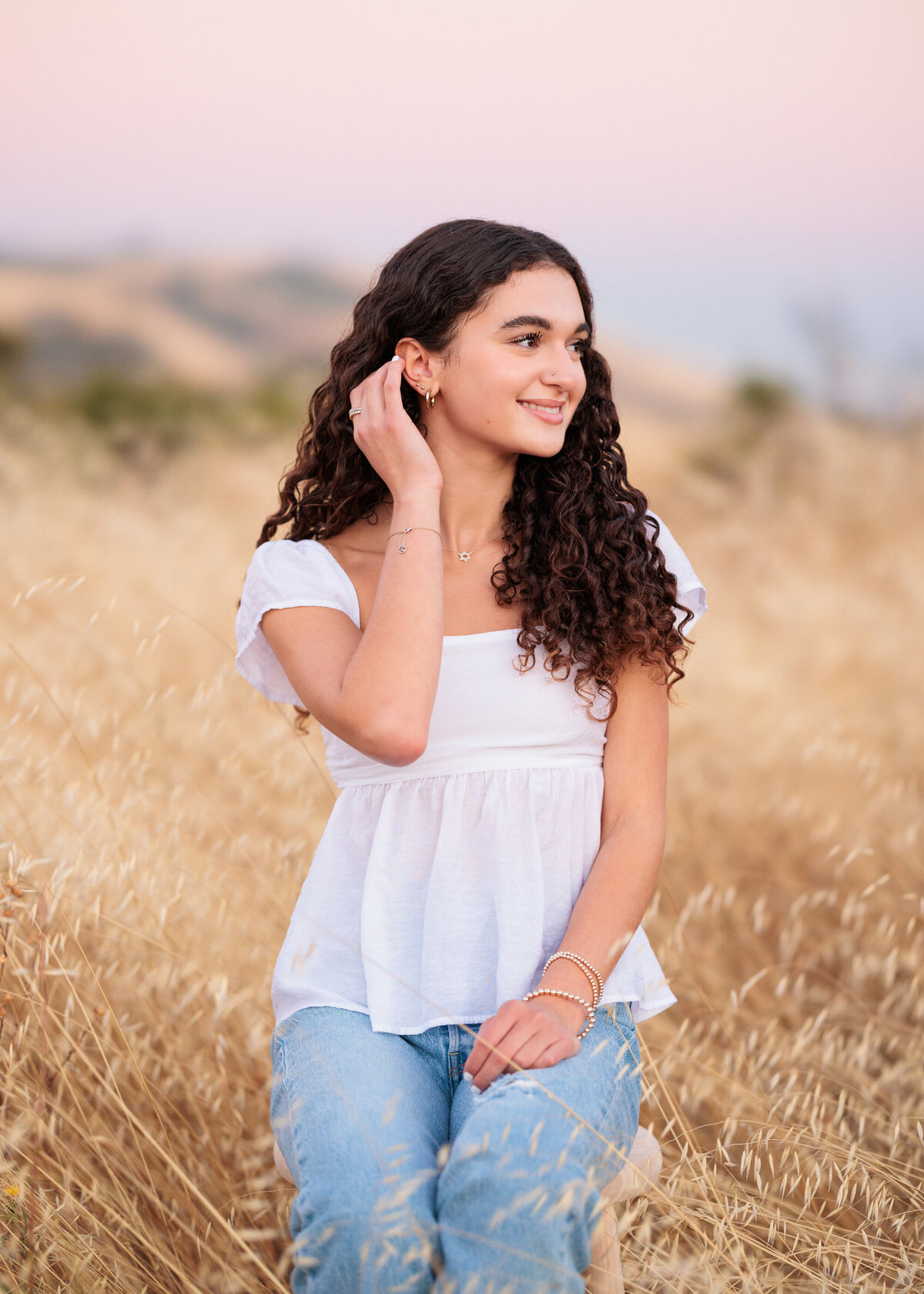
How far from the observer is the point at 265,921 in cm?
262

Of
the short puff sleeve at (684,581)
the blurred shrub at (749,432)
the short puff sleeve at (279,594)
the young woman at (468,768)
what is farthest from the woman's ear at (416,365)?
the blurred shrub at (749,432)

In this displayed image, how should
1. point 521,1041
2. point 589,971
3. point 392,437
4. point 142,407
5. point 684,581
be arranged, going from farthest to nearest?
point 142,407 → point 684,581 → point 392,437 → point 589,971 → point 521,1041

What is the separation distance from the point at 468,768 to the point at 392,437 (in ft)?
1.98

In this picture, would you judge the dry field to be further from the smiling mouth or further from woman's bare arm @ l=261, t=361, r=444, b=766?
the smiling mouth

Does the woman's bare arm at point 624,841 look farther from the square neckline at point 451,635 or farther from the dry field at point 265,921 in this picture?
the dry field at point 265,921

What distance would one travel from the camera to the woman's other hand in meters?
1.55

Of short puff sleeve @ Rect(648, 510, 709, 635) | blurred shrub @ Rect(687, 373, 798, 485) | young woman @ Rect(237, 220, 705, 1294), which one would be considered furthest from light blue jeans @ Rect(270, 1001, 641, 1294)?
blurred shrub @ Rect(687, 373, 798, 485)

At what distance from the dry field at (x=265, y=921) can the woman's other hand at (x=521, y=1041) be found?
0.79 feet

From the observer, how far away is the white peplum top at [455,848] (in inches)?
68.2

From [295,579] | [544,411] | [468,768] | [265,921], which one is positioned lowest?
[265,921]

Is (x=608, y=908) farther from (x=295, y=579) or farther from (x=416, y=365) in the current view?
(x=416, y=365)

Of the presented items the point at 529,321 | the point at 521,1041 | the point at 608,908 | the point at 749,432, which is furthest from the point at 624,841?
the point at 749,432

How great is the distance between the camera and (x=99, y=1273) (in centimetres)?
170

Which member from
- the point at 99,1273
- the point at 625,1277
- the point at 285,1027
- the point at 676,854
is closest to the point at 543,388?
the point at 285,1027
